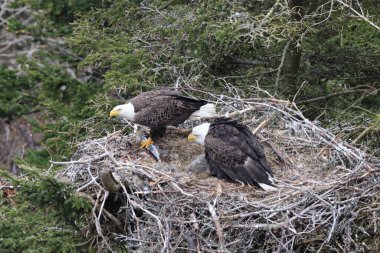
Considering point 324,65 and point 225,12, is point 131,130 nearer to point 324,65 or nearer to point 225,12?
point 225,12

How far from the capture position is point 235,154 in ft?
27.5

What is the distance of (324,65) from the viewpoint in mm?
10461

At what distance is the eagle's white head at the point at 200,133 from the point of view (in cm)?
873

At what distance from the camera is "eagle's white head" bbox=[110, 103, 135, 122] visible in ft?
29.1

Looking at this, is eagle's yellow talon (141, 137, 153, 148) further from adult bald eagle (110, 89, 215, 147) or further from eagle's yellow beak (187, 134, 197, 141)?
eagle's yellow beak (187, 134, 197, 141)

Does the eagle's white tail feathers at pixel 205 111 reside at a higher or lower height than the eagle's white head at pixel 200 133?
higher

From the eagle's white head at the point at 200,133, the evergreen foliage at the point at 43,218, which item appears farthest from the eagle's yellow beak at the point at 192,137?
the evergreen foliage at the point at 43,218

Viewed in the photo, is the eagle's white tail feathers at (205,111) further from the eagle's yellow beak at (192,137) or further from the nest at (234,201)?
the nest at (234,201)

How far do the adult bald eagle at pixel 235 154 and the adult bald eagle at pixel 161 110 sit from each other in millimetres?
372

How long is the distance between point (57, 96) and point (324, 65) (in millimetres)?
3896

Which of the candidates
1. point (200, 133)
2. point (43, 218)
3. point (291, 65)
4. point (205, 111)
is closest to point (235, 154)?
point (200, 133)

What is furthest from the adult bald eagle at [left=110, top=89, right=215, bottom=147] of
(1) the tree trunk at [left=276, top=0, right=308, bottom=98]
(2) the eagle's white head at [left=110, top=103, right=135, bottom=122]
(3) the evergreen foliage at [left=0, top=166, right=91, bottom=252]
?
(1) the tree trunk at [left=276, top=0, right=308, bottom=98]

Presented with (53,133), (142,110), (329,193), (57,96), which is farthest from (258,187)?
(57,96)

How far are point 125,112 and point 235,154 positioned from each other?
1.23 meters
